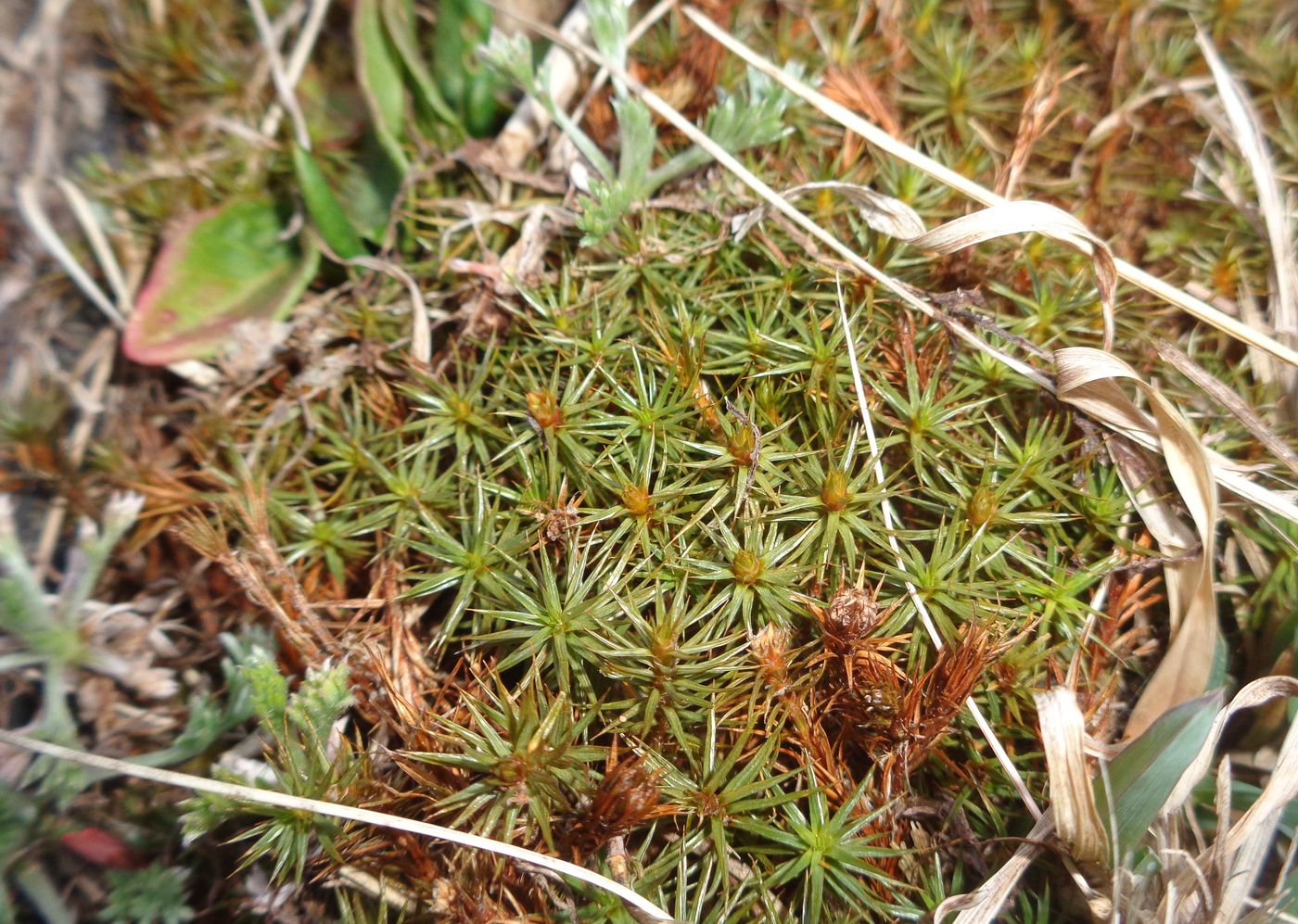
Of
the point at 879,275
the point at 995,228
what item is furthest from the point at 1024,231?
the point at 879,275

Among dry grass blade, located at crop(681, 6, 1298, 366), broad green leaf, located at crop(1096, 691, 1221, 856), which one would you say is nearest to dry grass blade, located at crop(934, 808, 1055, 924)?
broad green leaf, located at crop(1096, 691, 1221, 856)

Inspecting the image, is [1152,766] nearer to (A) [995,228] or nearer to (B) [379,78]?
(A) [995,228]

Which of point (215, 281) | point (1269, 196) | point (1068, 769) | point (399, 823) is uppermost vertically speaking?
point (1269, 196)

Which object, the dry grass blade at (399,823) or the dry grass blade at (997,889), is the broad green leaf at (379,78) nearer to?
the dry grass blade at (399,823)

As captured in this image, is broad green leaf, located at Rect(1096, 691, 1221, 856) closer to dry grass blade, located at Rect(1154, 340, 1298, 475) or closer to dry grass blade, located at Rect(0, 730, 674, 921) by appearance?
dry grass blade, located at Rect(1154, 340, 1298, 475)

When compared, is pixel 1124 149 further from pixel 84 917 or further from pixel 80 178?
pixel 84 917
